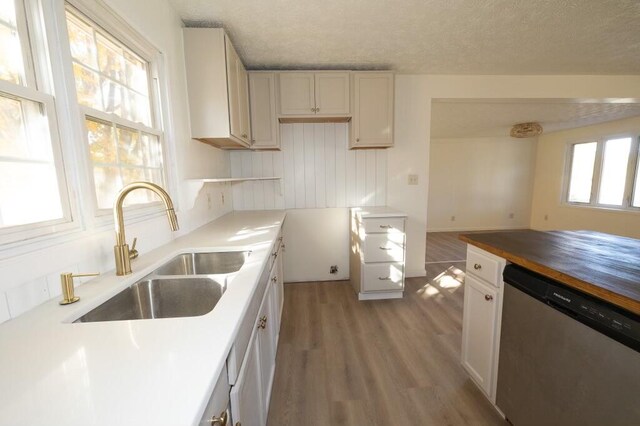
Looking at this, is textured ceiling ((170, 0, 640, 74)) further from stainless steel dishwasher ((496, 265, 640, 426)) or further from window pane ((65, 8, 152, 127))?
stainless steel dishwasher ((496, 265, 640, 426))

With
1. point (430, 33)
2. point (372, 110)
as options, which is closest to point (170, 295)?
point (372, 110)

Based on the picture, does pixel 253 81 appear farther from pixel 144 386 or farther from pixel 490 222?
pixel 490 222

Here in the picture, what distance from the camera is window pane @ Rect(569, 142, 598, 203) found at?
4.73 meters

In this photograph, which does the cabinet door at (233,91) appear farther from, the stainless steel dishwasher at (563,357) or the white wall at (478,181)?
the white wall at (478,181)

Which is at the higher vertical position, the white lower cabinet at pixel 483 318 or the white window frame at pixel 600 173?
the white window frame at pixel 600 173

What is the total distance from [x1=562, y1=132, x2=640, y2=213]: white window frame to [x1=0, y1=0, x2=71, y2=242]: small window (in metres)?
6.68

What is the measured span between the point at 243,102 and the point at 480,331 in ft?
7.97

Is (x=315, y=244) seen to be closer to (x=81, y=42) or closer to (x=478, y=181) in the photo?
(x=81, y=42)

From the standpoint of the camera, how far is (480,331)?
4.61ft

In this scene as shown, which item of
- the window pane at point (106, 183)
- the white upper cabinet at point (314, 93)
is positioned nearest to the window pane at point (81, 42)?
the window pane at point (106, 183)

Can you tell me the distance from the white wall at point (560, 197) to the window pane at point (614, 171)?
178 mm

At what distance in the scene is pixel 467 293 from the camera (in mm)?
1526

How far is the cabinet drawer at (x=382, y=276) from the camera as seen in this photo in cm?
253

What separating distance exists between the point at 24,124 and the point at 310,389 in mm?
1791
